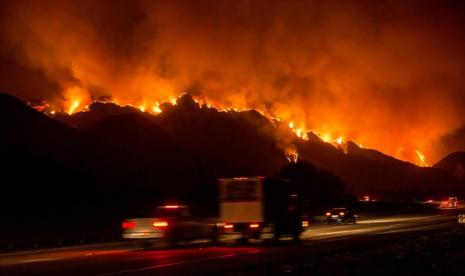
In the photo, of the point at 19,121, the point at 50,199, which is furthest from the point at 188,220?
the point at 19,121

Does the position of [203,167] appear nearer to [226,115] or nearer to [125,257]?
[226,115]

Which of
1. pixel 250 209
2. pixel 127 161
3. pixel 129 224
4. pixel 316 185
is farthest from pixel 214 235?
pixel 127 161

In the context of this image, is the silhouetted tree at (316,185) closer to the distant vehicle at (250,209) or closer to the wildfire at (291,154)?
the wildfire at (291,154)

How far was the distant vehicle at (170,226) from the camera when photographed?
28.3 m

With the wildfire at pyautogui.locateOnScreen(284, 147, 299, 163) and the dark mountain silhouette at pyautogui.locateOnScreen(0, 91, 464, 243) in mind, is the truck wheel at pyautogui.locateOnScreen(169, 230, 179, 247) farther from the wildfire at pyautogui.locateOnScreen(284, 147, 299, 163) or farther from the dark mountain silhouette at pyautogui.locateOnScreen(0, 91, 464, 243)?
the wildfire at pyautogui.locateOnScreen(284, 147, 299, 163)

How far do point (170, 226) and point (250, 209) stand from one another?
12.1 feet

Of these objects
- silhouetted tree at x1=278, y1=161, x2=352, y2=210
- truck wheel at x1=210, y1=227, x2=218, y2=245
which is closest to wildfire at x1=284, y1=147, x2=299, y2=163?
silhouetted tree at x1=278, y1=161, x2=352, y2=210

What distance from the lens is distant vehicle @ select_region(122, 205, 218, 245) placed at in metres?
28.3

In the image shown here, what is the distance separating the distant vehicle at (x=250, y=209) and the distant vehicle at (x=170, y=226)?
1129mm

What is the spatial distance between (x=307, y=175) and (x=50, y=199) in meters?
45.9

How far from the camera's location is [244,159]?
170 metres

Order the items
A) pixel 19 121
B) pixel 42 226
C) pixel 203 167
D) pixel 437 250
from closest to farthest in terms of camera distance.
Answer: pixel 437 250
pixel 42 226
pixel 19 121
pixel 203 167

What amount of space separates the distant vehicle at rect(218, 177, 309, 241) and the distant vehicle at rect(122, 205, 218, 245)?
44.5 inches

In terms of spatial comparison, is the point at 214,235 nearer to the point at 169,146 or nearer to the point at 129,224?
the point at 129,224
